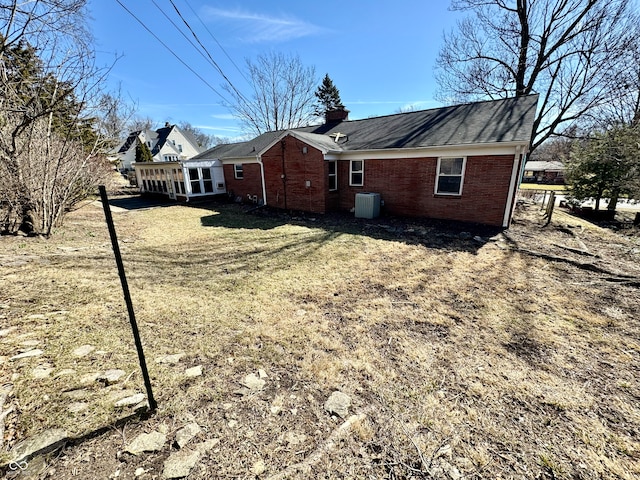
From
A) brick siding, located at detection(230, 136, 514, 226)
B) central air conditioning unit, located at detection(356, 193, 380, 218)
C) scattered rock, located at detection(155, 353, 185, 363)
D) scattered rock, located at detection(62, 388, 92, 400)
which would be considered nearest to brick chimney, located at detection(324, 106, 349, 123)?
brick siding, located at detection(230, 136, 514, 226)

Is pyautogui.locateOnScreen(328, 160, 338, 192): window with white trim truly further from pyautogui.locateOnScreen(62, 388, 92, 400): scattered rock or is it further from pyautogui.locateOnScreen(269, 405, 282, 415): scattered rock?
pyautogui.locateOnScreen(62, 388, 92, 400): scattered rock

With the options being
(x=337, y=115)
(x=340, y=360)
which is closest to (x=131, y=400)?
(x=340, y=360)

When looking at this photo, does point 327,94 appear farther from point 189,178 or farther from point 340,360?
point 340,360

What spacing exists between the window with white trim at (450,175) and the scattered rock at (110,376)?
10431 mm

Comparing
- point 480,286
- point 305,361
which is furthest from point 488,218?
point 305,361

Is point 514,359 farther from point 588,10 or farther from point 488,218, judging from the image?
point 588,10

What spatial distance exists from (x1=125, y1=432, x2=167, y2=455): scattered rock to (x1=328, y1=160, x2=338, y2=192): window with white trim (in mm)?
11018

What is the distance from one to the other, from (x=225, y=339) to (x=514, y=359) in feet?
12.2

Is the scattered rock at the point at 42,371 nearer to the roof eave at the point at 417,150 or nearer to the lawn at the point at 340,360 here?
the lawn at the point at 340,360

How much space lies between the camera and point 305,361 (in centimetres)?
319

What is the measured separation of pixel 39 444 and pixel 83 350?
4.31 ft

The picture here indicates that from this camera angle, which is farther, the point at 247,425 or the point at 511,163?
the point at 511,163

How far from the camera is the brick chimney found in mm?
16375

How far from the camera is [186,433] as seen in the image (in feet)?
7.25
